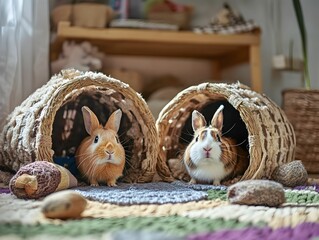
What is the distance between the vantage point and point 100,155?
1.20 m

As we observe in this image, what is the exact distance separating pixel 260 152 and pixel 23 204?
0.60 m

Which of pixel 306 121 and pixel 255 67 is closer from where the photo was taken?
pixel 306 121

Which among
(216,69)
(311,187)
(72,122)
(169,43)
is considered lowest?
(311,187)

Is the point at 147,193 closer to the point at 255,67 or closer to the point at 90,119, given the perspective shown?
the point at 90,119

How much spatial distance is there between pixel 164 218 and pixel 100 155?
15.2 inches

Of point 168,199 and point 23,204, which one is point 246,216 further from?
point 23,204

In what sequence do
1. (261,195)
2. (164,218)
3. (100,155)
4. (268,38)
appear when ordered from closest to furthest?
(164,218) → (261,195) → (100,155) → (268,38)

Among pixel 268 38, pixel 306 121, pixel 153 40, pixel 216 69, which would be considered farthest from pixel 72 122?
pixel 268 38

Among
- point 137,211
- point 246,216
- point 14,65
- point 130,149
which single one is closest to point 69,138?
point 130,149

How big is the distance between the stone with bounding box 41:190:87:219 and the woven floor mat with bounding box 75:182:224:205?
167 millimetres

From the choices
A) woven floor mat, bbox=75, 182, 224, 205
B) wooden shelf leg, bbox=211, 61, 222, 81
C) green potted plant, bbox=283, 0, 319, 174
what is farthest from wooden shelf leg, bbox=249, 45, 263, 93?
woven floor mat, bbox=75, 182, 224, 205

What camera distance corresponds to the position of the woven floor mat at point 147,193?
1010mm

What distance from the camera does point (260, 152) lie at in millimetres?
1261

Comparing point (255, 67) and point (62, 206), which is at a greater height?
point (255, 67)
